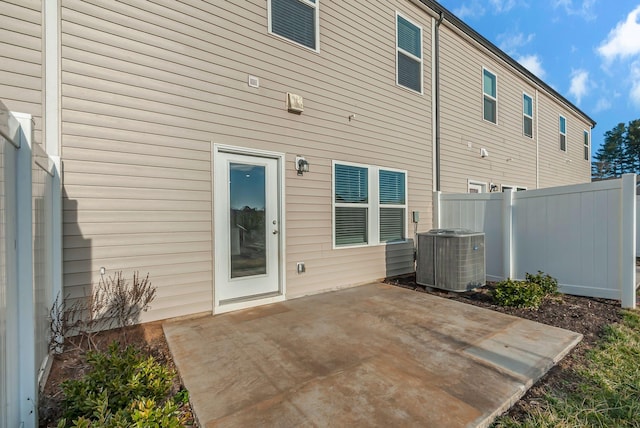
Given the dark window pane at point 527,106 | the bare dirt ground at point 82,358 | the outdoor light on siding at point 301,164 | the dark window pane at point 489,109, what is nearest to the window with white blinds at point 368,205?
the outdoor light on siding at point 301,164

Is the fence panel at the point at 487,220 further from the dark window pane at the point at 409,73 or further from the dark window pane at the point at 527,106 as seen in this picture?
the dark window pane at the point at 527,106

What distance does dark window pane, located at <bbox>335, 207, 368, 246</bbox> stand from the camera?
4.87 m

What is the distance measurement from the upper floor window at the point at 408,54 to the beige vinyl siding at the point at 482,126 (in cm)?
79

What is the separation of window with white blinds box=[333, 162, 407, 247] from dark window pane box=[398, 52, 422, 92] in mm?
1807

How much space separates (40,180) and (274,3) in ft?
11.9

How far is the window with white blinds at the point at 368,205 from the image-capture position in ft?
16.0

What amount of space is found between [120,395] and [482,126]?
28.2 ft

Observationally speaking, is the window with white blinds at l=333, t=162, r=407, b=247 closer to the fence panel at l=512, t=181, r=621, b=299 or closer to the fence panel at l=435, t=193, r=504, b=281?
the fence panel at l=435, t=193, r=504, b=281

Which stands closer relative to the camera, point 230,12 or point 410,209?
point 230,12

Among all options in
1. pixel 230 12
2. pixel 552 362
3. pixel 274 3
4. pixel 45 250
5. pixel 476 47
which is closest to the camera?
pixel 45 250

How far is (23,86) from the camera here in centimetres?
262

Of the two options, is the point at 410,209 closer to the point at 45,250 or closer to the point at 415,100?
the point at 415,100

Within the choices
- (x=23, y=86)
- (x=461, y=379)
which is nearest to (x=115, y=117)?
(x=23, y=86)

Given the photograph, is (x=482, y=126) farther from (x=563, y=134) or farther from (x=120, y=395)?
(x=120, y=395)
